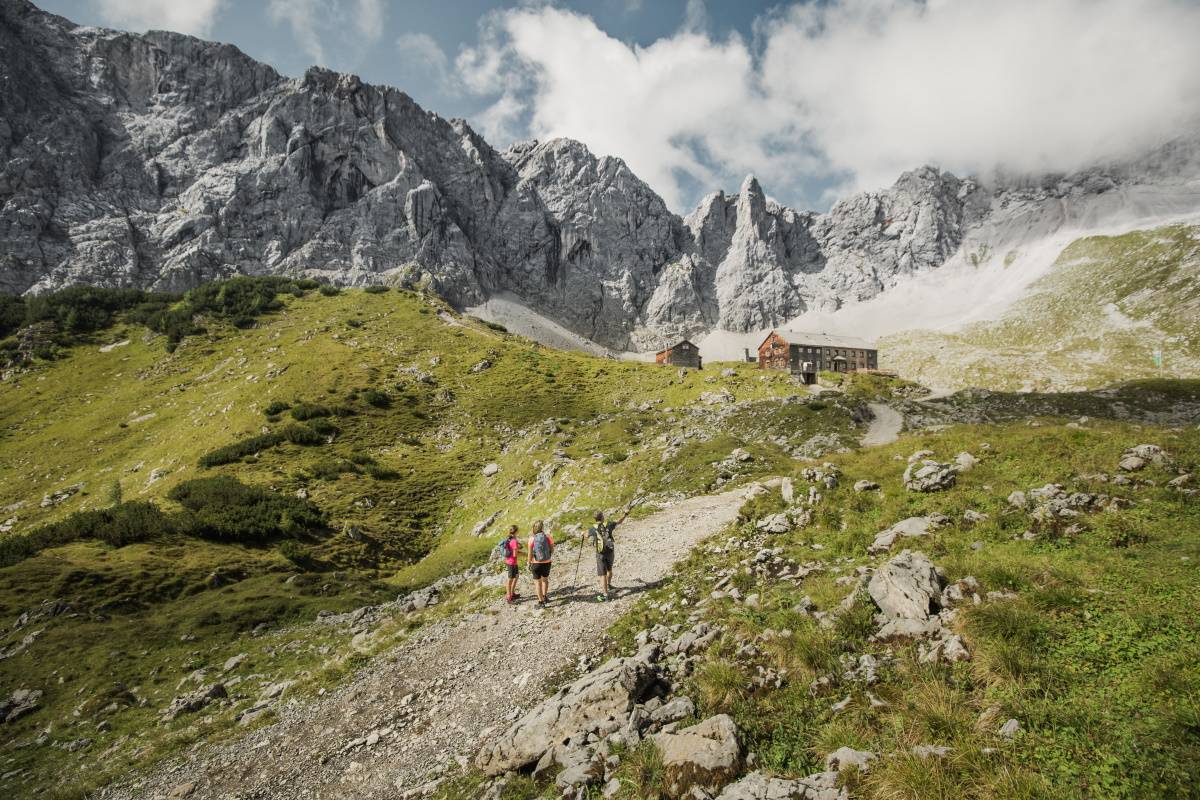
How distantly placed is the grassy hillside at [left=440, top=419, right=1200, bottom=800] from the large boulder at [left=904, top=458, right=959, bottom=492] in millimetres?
1381

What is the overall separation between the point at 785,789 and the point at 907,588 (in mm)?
4816

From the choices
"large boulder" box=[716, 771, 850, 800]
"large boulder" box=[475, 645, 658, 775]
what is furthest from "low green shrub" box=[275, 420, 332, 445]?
"large boulder" box=[716, 771, 850, 800]

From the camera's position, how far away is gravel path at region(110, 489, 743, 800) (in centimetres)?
1092

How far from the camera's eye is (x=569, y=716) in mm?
9484

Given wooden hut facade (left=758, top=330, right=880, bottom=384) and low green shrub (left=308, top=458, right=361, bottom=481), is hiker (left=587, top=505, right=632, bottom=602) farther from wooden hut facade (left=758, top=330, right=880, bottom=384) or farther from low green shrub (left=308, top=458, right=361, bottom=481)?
wooden hut facade (left=758, top=330, right=880, bottom=384)

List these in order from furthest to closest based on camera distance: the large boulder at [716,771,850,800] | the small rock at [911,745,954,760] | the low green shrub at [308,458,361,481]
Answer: the low green shrub at [308,458,361,481], the large boulder at [716,771,850,800], the small rock at [911,745,954,760]

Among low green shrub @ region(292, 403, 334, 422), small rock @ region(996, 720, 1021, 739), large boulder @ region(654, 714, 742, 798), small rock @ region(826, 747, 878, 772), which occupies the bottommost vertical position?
large boulder @ region(654, 714, 742, 798)

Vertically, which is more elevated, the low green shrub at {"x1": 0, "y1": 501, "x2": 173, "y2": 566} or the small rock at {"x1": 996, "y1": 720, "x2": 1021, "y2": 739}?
the small rock at {"x1": 996, "y1": 720, "x2": 1021, "y2": 739}

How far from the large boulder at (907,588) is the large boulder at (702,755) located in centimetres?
402

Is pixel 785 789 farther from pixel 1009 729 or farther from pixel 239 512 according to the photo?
pixel 239 512

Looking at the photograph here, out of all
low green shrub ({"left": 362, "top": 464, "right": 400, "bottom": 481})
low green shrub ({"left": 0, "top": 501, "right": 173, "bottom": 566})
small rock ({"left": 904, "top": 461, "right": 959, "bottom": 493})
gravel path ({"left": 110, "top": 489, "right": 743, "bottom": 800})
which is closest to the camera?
gravel path ({"left": 110, "top": 489, "right": 743, "bottom": 800})

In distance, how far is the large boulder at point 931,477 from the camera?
1584 cm

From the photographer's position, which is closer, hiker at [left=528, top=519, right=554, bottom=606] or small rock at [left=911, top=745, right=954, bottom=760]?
small rock at [left=911, top=745, right=954, bottom=760]

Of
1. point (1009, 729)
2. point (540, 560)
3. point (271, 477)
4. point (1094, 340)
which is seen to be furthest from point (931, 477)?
point (1094, 340)
